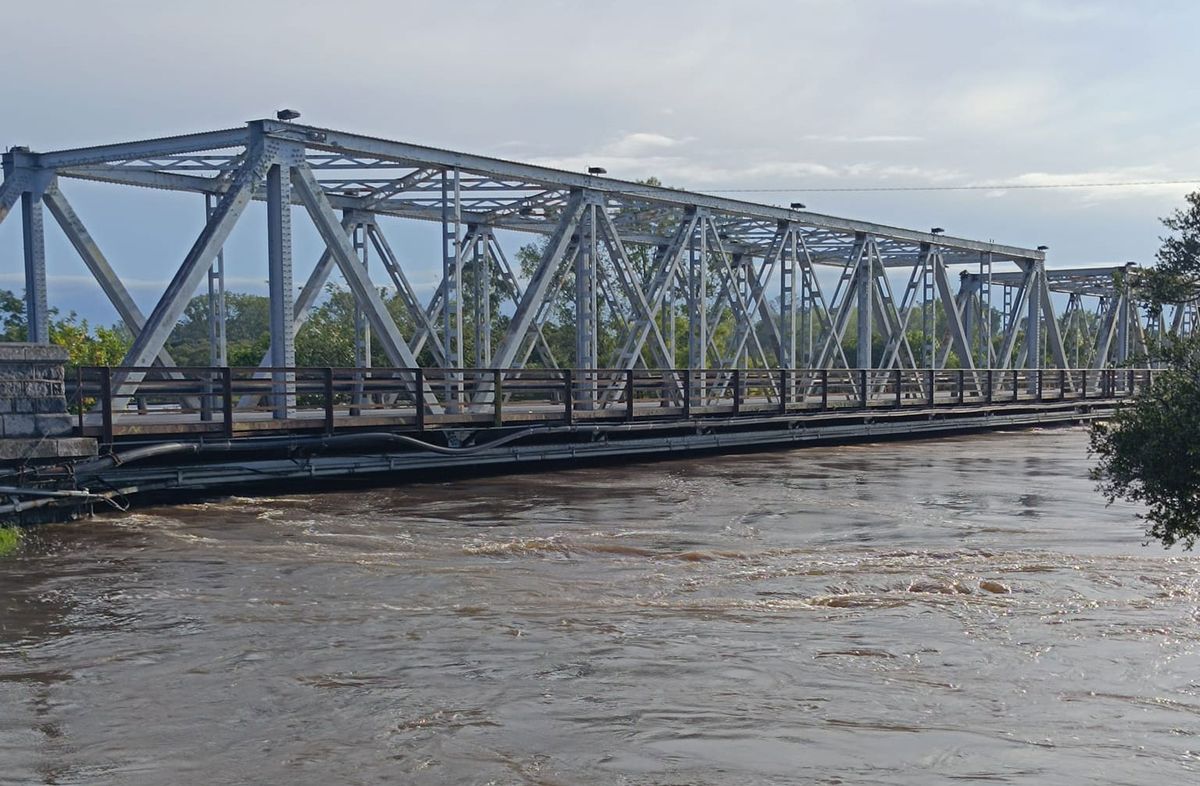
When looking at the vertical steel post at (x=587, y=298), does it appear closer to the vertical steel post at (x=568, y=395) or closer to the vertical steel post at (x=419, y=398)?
the vertical steel post at (x=568, y=395)

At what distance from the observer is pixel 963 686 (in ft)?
28.5

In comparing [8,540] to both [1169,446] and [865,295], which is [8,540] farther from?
[865,295]

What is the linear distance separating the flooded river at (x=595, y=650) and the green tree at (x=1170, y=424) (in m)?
1.30

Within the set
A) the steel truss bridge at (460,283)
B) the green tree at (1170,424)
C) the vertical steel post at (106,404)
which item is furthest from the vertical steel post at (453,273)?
the green tree at (1170,424)

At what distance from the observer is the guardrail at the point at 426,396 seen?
17125 millimetres

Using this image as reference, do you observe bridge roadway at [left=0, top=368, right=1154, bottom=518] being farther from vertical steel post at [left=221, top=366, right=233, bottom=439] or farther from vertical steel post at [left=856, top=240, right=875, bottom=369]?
vertical steel post at [left=856, top=240, right=875, bottom=369]

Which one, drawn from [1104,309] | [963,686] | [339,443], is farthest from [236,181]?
[1104,309]

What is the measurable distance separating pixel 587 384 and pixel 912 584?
558 inches

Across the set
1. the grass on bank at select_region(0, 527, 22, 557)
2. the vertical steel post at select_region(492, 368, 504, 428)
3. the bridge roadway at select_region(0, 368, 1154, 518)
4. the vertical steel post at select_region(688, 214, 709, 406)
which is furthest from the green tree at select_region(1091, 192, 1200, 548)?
the vertical steel post at select_region(688, 214, 709, 406)

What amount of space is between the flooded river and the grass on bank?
0.24 meters

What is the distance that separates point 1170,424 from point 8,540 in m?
12.0

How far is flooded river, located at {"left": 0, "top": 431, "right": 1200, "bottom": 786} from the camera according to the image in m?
7.22

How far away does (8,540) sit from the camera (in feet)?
45.0

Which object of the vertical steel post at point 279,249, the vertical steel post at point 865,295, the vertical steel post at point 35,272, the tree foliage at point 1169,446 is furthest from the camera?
the vertical steel post at point 865,295
